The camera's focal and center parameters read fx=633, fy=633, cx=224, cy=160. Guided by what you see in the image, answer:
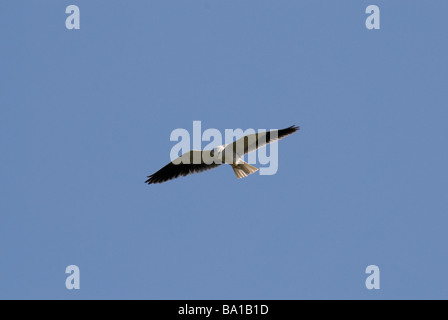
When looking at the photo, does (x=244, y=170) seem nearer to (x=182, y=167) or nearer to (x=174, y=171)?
(x=182, y=167)

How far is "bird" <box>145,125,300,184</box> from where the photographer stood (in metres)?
9.62

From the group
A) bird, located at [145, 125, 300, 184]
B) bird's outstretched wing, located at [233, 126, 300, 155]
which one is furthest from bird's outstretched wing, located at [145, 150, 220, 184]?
bird's outstretched wing, located at [233, 126, 300, 155]

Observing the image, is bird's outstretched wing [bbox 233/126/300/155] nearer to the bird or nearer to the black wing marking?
the bird

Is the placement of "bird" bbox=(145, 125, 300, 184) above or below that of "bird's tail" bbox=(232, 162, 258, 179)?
above

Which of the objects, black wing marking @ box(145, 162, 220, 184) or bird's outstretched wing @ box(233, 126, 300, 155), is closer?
bird's outstretched wing @ box(233, 126, 300, 155)

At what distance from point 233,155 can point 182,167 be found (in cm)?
116

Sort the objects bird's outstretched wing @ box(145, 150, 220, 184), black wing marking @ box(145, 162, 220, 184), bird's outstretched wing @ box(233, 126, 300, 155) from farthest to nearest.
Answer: black wing marking @ box(145, 162, 220, 184)
bird's outstretched wing @ box(145, 150, 220, 184)
bird's outstretched wing @ box(233, 126, 300, 155)

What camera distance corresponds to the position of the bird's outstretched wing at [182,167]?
1023cm

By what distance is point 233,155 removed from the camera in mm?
9688
